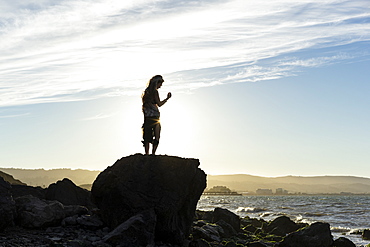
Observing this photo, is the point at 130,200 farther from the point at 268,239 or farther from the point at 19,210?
the point at 268,239

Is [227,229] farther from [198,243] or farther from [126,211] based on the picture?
[126,211]

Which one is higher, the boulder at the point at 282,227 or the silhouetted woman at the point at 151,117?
the silhouetted woman at the point at 151,117

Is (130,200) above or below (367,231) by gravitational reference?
above

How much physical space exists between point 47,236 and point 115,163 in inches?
130

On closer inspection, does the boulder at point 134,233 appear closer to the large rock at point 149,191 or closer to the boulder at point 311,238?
A: the large rock at point 149,191

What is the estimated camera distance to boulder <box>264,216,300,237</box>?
26.4m

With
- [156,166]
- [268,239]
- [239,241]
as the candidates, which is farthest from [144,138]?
[268,239]

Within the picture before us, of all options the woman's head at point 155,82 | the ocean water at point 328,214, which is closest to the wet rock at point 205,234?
the woman's head at point 155,82

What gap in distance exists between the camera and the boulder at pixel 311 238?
62.4 ft

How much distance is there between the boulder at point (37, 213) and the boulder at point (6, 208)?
40 centimetres

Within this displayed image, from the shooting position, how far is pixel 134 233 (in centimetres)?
1284

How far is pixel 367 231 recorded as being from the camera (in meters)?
30.7

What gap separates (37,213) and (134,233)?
351 cm

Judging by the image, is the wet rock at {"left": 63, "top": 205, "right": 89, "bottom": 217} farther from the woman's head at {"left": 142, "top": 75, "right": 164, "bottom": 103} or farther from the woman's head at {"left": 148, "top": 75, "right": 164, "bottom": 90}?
the woman's head at {"left": 148, "top": 75, "right": 164, "bottom": 90}
